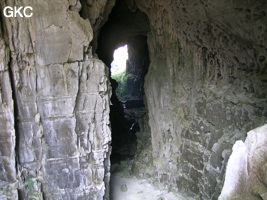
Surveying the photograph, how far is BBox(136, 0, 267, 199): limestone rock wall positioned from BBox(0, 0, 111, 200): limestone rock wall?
2.17m

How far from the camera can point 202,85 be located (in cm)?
646

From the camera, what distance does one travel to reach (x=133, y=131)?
11.7 meters

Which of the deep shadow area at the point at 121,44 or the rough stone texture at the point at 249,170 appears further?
the deep shadow area at the point at 121,44

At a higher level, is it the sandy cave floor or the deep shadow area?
the deep shadow area

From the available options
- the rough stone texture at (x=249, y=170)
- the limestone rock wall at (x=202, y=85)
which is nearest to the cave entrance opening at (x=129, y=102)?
the limestone rock wall at (x=202, y=85)

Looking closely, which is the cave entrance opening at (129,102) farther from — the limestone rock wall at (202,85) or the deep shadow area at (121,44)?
the limestone rock wall at (202,85)

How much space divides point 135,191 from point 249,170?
5.70 metres

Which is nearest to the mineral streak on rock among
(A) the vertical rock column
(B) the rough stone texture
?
(A) the vertical rock column

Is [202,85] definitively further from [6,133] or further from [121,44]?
[121,44]

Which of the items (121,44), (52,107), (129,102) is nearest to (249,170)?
(52,107)

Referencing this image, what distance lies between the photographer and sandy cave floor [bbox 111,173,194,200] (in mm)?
7109

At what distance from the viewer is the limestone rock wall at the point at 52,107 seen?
17.2 feet

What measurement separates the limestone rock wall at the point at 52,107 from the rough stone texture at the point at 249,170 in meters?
3.87

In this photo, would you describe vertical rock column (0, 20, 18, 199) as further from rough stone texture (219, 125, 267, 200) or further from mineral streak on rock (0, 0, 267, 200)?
rough stone texture (219, 125, 267, 200)
